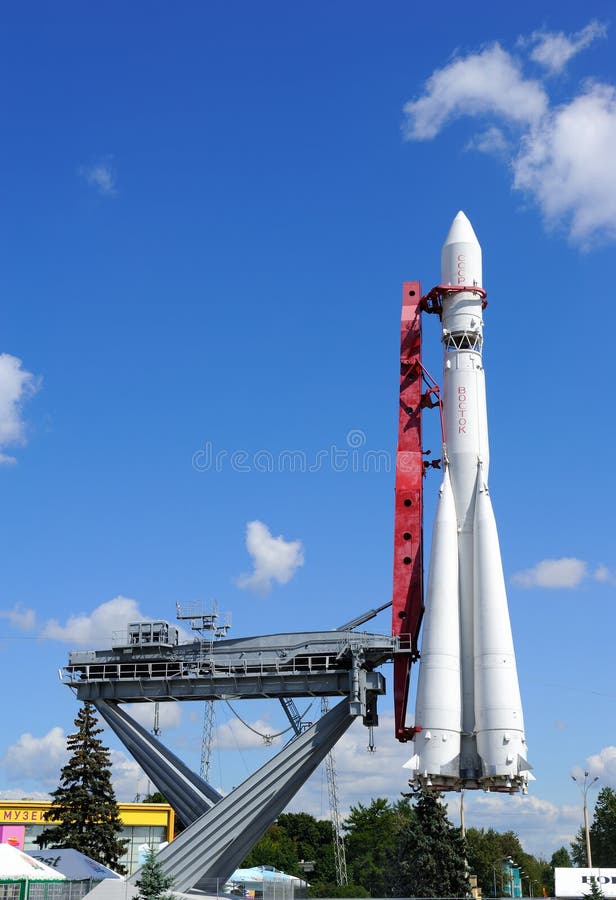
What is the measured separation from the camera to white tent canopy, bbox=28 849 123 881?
4078 cm

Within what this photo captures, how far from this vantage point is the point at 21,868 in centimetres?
3622

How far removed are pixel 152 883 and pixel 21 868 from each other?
5.39m

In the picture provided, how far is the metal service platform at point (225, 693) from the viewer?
3906 cm

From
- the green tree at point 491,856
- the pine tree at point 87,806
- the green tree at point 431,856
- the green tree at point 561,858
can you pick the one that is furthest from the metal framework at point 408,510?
the green tree at point 561,858

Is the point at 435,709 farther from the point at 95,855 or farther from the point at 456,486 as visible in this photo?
the point at 95,855

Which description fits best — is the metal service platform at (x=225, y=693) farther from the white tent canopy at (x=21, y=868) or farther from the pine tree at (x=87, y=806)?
the pine tree at (x=87, y=806)

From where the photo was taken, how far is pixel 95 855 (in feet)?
199

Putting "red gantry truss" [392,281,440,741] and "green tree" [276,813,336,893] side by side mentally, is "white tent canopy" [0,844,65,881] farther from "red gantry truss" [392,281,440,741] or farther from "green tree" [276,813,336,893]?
"green tree" [276,813,336,893]

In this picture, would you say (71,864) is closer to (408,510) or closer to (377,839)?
(408,510)

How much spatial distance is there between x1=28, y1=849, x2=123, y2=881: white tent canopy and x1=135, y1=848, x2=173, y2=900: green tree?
5.96m

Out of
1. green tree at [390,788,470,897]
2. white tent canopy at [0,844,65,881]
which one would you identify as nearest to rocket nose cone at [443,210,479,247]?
green tree at [390,788,470,897]

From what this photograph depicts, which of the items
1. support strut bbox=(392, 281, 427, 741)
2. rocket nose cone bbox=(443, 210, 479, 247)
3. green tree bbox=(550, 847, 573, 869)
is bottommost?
green tree bbox=(550, 847, 573, 869)

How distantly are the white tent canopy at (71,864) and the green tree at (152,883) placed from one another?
596cm

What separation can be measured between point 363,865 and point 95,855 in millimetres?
32558
